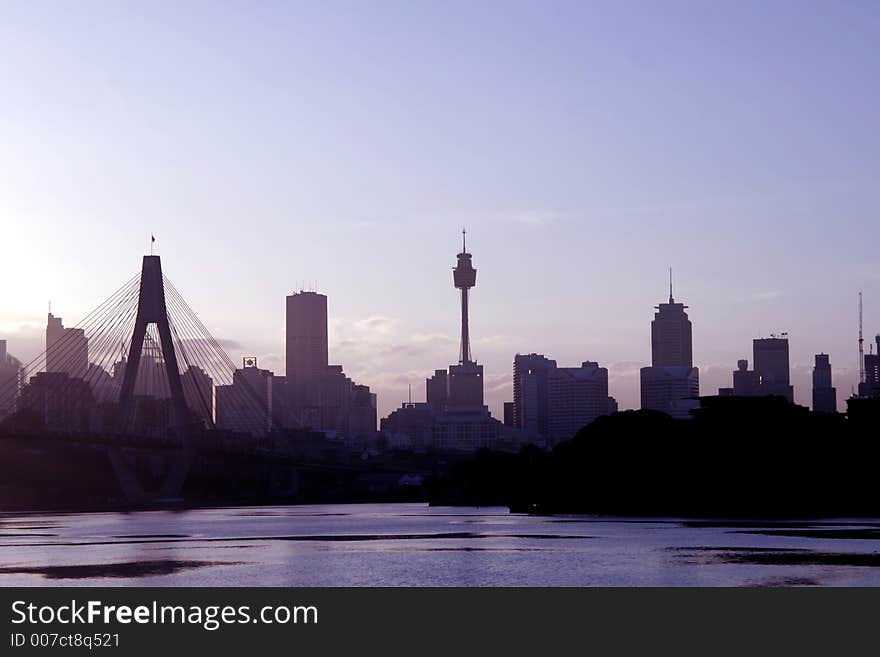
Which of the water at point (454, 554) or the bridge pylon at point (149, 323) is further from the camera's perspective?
the bridge pylon at point (149, 323)

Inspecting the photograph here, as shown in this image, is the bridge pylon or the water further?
the bridge pylon

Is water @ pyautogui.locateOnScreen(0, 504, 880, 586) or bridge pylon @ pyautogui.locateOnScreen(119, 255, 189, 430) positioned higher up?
bridge pylon @ pyautogui.locateOnScreen(119, 255, 189, 430)

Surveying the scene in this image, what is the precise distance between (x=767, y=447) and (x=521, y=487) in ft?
95.1

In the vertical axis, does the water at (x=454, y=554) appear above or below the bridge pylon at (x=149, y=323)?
below

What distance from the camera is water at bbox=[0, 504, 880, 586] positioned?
57.5m

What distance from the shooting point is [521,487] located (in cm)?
14375

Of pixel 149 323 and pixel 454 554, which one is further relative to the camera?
pixel 149 323

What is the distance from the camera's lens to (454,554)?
71750 mm

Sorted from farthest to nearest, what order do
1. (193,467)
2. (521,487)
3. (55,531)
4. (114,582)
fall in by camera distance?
1. (193,467)
2. (521,487)
3. (55,531)
4. (114,582)

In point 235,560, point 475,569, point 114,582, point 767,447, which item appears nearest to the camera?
point 114,582

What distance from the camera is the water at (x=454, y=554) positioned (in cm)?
5747
